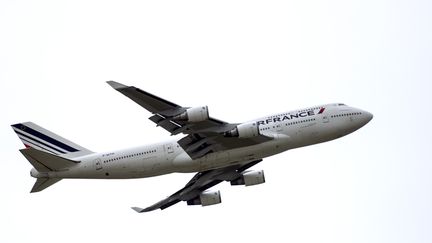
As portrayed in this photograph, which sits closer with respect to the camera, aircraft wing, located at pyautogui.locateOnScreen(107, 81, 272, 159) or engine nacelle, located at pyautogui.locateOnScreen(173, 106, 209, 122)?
aircraft wing, located at pyautogui.locateOnScreen(107, 81, 272, 159)

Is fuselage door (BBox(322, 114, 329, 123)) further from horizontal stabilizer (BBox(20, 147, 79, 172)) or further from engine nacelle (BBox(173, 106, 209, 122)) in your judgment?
horizontal stabilizer (BBox(20, 147, 79, 172))

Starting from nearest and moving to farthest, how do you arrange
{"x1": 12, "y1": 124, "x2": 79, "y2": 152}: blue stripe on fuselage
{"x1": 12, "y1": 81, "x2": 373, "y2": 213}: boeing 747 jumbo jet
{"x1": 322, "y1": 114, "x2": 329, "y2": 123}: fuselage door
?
1. {"x1": 12, "y1": 81, "x2": 373, "y2": 213}: boeing 747 jumbo jet
2. {"x1": 322, "y1": 114, "x2": 329, "y2": 123}: fuselage door
3. {"x1": 12, "y1": 124, "x2": 79, "y2": 152}: blue stripe on fuselage

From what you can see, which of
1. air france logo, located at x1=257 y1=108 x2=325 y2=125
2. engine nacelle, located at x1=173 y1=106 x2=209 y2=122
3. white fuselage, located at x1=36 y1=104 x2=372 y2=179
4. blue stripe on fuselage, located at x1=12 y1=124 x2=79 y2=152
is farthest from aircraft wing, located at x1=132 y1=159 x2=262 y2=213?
engine nacelle, located at x1=173 y1=106 x2=209 y2=122

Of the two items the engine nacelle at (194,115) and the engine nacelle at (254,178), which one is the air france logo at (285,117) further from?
the engine nacelle at (254,178)

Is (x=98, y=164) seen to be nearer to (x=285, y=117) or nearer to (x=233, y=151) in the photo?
(x=233, y=151)

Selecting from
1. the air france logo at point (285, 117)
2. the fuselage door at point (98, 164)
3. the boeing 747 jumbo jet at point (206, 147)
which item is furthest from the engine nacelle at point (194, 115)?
the fuselage door at point (98, 164)

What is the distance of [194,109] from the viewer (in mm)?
54969

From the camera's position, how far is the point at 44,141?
6331 cm

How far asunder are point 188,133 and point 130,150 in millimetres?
4937

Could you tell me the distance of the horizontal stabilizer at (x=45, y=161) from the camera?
191 ft

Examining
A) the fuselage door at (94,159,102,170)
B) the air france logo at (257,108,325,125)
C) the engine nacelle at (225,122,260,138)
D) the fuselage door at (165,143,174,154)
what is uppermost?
the air france logo at (257,108,325,125)

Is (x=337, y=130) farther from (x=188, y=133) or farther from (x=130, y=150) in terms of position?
(x=130, y=150)

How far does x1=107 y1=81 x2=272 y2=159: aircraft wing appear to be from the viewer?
54.3 m

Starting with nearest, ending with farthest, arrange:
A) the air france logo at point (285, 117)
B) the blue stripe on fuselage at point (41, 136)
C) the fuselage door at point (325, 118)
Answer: the air france logo at point (285, 117)
the fuselage door at point (325, 118)
the blue stripe on fuselage at point (41, 136)
